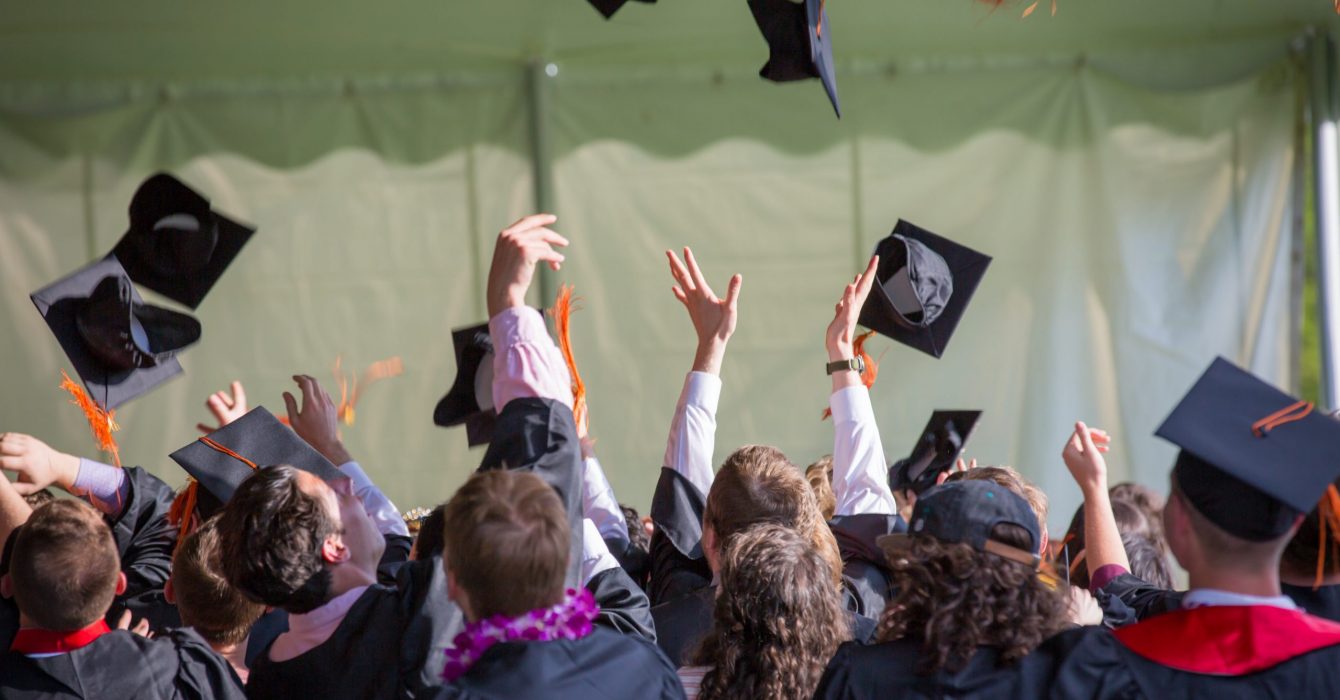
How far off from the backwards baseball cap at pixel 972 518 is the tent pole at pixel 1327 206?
4.68 meters

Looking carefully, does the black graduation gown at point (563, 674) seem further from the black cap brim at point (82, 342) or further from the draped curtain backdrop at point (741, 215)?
the draped curtain backdrop at point (741, 215)

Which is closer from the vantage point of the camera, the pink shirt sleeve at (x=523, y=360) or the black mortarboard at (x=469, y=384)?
the pink shirt sleeve at (x=523, y=360)

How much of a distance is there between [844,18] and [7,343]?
4.53 metres

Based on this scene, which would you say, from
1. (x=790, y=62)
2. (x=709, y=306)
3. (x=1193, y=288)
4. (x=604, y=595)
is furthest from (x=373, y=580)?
(x=1193, y=288)

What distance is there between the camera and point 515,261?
7.59ft

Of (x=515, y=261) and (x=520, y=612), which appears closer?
(x=520, y=612)

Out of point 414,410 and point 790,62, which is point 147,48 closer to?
point 414,410

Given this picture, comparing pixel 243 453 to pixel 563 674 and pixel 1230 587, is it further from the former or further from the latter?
pixel 1230 587

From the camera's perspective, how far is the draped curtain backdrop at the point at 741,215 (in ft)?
20.7

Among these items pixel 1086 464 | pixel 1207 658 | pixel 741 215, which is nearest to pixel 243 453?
pixel 1086 464

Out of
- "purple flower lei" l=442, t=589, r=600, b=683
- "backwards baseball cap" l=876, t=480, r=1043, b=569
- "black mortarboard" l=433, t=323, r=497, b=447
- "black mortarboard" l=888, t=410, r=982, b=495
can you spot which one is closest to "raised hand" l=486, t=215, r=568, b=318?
"purple flower lei" l=442, t=589, r=600, b=683

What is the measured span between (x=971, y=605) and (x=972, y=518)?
144 mm

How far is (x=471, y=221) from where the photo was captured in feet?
20.9

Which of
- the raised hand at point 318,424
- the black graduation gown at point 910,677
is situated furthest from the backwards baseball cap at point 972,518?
the raised hand at point 318,424
